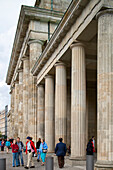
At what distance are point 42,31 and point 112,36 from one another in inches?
968

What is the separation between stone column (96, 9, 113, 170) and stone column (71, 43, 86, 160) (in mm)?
3731

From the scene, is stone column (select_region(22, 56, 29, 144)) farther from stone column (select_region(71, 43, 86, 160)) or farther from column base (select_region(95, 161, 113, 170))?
column base (select_region(95, 161, 113, 170))

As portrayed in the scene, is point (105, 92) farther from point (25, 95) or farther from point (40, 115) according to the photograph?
point (25, 95)

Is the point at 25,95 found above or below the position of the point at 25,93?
below

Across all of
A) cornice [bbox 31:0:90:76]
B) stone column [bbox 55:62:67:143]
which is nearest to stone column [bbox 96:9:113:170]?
cornice [bbox 31:0:90:76]

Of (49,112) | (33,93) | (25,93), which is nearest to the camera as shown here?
(49,112)

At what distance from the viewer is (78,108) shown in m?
16.7

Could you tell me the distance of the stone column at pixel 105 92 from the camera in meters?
12.2

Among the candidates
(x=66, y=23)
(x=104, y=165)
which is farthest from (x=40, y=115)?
(x=104, y=165)

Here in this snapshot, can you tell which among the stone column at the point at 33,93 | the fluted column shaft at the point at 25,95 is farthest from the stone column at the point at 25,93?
the stone column at the point at 33,93

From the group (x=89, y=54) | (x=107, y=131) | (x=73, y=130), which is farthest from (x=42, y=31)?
(x=107, y=131)

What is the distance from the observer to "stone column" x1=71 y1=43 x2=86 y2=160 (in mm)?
16317

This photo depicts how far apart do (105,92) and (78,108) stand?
4290mm

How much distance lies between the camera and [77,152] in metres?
16.3
